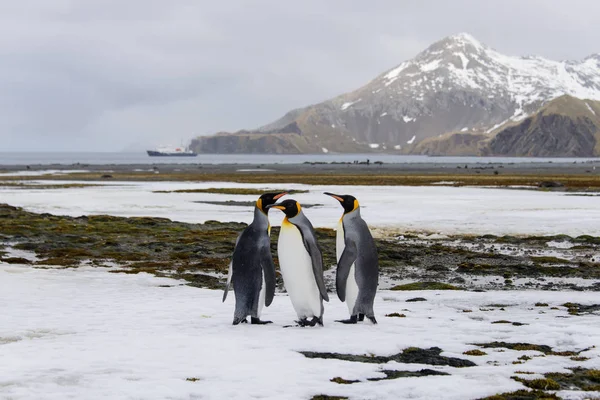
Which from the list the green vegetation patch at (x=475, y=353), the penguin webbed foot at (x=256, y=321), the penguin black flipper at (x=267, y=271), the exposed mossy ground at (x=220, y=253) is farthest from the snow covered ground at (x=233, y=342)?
the exposed mossy ground at (x=220, y=253)

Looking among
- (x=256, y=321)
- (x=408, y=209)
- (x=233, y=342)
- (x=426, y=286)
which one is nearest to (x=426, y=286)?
(x=426, y=286)

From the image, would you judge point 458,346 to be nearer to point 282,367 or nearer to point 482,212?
point 282,367

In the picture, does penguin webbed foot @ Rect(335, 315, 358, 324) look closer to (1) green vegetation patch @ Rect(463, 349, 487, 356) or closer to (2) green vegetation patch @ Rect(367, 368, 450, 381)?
(1) green vegetation patch @ Rect(463, 349, 487, 356)

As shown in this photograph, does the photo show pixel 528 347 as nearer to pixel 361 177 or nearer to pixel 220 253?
pixel 220 253

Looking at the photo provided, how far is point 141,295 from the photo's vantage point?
16031mm

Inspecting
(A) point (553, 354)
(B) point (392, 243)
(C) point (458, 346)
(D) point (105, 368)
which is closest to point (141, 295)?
(D) point (105, 368)

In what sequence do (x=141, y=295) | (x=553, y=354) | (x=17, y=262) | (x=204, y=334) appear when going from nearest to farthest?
(x=553, y=354), (x=204, y=334), (x=141, y=295), (x=17, y=262)

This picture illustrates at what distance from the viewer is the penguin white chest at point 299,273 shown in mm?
12383

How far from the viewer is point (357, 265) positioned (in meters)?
12.7

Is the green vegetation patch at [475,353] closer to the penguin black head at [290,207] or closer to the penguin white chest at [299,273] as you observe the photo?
the penguin white chest at [299,273]

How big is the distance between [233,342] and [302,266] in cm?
208

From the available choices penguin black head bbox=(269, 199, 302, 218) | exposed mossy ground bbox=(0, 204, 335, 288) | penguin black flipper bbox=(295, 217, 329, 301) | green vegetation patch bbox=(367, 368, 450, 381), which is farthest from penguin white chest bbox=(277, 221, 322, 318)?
exposed mossy ground bbox=(0, 204, 335, 288)

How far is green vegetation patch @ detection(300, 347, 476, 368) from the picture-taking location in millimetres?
9938

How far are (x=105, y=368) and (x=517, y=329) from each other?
670 cm
